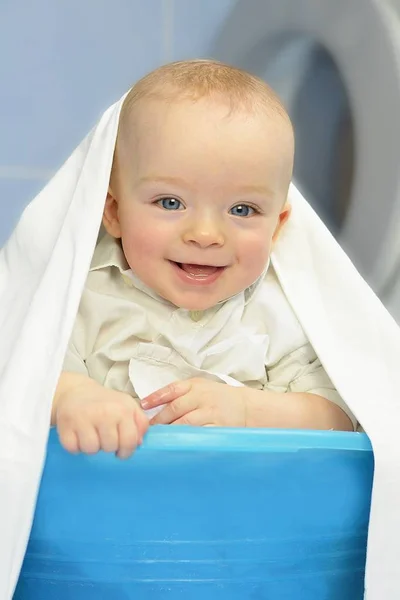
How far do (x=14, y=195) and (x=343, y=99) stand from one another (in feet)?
1.69

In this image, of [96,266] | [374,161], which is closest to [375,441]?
[96,266]

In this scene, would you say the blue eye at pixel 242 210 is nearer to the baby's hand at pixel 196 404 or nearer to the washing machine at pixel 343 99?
the baby's hand at pixel 196 404

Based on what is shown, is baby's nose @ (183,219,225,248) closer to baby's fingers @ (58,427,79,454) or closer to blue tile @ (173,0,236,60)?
baby's fingers @ (58,427,79,454)

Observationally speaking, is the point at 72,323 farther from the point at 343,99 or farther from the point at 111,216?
the point at 343,99

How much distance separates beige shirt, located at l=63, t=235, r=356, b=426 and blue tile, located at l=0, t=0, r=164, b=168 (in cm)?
49

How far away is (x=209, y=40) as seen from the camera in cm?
124

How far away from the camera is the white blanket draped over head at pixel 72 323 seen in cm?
54

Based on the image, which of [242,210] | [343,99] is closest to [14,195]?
[343,99]

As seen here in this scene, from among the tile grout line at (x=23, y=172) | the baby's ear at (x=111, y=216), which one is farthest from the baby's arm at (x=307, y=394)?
the tile grout line at (x=23, y=172)

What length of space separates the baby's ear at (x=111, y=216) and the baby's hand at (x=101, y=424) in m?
0.22

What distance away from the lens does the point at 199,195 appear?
0.67 metres

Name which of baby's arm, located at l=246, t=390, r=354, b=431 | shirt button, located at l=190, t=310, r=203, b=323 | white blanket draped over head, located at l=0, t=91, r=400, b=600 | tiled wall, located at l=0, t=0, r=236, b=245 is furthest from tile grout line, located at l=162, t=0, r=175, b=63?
baby's arm, located at l=246, t=390, r=354, b=431

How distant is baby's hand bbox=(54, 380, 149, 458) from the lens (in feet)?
1.69

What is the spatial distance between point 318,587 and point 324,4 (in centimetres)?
77
